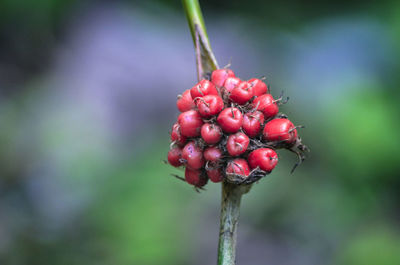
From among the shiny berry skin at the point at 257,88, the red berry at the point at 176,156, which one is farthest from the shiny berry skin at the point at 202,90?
the red berry at the point at 176,156

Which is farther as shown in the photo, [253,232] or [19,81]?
[19,81]

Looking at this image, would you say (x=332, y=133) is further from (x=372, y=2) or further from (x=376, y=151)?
(x=372, y=2)

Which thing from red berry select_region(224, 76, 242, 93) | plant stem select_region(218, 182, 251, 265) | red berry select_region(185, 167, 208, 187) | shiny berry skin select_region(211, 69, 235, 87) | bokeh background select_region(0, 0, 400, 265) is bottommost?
plant stem select_region(218, 182, 251, 265)

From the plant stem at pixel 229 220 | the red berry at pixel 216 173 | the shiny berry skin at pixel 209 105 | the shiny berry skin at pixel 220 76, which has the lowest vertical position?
the plant stem at pixel 229 220

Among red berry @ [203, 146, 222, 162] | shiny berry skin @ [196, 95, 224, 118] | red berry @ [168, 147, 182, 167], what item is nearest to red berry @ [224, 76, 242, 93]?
shiny berry skin @ [196, 95, 224, 118]

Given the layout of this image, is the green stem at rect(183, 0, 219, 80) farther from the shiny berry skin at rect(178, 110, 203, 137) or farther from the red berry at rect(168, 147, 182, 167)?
the red berry at rect(168, 147, 182, 167)

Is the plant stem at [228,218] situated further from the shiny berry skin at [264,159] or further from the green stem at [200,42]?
the shiny berry skin at [264,159]

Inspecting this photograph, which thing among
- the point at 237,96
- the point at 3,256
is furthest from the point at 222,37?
the point at 237,96
